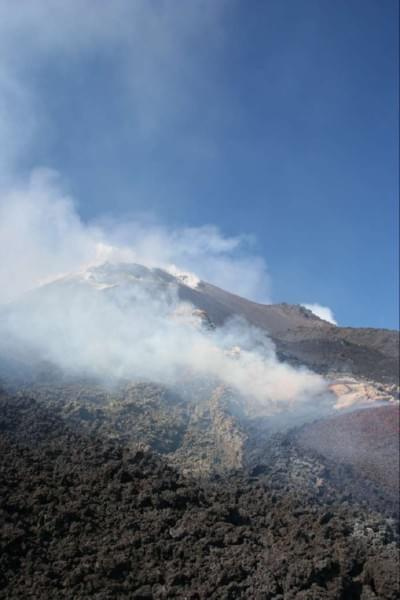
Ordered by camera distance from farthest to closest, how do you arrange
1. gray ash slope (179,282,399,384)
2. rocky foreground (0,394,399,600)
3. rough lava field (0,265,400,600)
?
gray ash slope (179,282,399,384)
rough lava field (0,265,400,600)
rocky foreground (0,394,399,600)

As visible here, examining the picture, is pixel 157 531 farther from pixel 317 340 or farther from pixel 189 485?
pixel 317 340

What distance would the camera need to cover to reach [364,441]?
2844 cm

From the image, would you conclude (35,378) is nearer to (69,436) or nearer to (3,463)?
(69,436)

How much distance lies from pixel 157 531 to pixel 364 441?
1699 cm

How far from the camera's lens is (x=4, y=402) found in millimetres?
22891

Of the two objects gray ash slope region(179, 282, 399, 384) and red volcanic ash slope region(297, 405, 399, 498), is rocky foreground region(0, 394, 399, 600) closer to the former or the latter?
red volcanic ash slope region(297, 405, 399, 498)

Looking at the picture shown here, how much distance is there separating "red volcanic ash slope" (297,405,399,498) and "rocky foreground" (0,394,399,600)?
392 cm

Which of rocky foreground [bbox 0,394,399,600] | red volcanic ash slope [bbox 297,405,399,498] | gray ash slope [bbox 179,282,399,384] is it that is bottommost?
rocky foreground [bbox 0,394,399,600]

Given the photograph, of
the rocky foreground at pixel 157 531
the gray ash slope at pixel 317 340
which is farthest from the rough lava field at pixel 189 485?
the gray ash slope at pixel 317 340

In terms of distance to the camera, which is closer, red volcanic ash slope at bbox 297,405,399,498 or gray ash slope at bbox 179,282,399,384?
red volcanic ash slope at bbox 297,405,399,498

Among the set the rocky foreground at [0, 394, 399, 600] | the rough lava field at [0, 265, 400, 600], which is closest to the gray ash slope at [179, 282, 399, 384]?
the rough lava field at [0, 265, 400, 600]

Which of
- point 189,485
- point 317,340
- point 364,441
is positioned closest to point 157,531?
point 189,485

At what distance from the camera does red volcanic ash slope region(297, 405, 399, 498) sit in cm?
2560

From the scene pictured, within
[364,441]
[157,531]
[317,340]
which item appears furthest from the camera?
[317,340]
